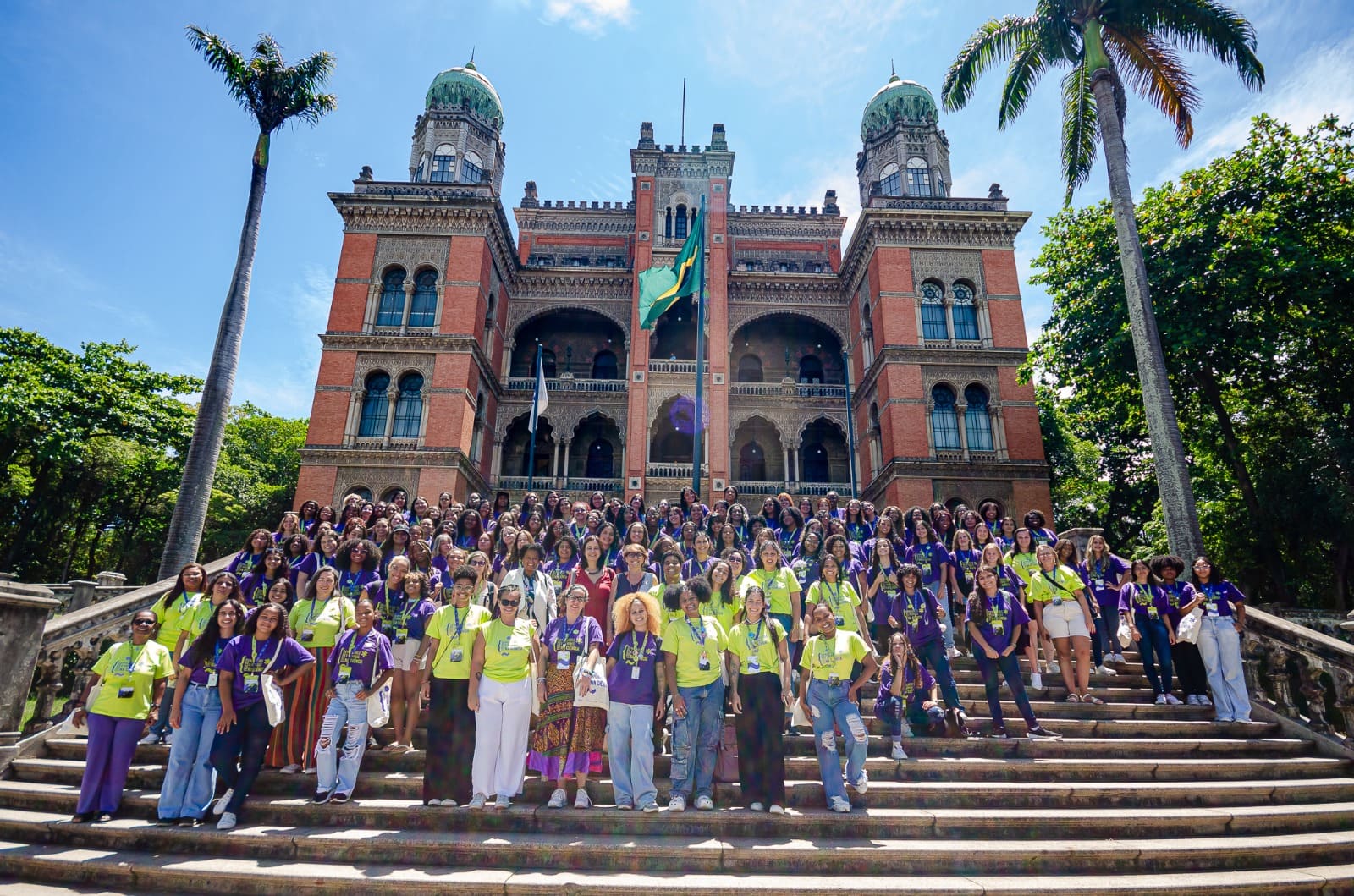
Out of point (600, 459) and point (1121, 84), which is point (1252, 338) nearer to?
point (1121, 84)

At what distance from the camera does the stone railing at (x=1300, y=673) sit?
719 centimetres

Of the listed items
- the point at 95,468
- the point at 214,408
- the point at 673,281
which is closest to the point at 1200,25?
the point at 673,281

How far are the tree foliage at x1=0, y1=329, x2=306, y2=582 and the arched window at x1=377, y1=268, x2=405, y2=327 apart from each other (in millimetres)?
11838

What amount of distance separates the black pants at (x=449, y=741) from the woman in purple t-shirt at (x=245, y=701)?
4.28ft

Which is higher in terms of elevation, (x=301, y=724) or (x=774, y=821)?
(x=301, y=724)

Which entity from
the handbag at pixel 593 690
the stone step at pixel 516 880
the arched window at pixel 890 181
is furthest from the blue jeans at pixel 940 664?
the arched window at pixel 890 181

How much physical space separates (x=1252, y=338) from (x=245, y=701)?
67.2 feet

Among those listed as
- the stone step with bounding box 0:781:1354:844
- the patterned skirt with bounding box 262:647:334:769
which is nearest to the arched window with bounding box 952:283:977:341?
the stone step with bounding box 0:781:1354:844

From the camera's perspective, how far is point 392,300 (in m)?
23.8

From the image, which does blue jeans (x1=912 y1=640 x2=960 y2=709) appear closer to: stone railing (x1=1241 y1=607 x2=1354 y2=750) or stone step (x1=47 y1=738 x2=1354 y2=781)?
stone step (x1=47 y1=738 x2=1354 y2=781)

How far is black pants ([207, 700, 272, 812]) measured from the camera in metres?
5.39

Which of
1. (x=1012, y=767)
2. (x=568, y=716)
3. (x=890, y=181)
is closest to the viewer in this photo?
(x=568, y=716)

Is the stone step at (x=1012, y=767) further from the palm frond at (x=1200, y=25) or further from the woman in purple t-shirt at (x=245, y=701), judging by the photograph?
the palm frond at (x=1200, y=25)

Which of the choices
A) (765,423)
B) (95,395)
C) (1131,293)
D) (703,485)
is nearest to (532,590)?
(1131,293)
